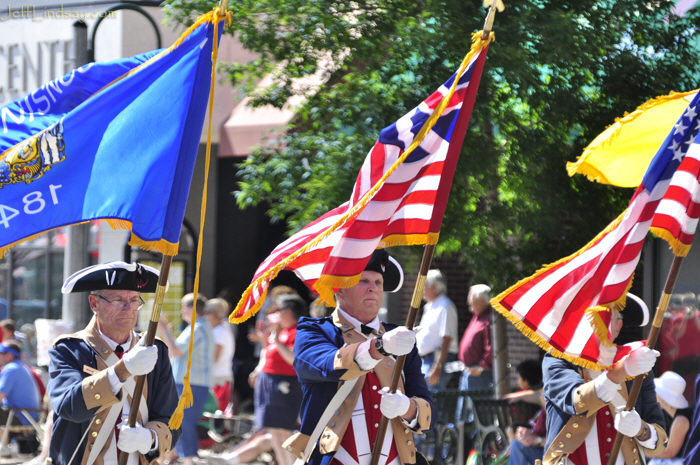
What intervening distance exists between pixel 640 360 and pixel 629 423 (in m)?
0.35

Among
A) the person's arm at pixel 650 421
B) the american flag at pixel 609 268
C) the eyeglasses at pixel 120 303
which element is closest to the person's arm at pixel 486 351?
the person's arm at pixel 650 421

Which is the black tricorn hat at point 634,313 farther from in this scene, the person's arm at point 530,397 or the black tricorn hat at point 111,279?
the person's arm at point 530,397

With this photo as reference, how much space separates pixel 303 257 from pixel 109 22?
12.5 m

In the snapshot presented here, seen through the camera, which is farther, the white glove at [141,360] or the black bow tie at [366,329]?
the black bow tie at [366,329]

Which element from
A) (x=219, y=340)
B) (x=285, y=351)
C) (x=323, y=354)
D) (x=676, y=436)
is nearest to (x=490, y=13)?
(x=323, y=354)

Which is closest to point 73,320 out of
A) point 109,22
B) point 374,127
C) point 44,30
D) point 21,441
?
point 21,441

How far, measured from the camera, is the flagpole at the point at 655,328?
5.01 meters

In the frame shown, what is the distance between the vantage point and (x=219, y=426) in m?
13.1

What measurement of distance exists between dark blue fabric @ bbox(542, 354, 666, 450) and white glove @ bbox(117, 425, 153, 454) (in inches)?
76.6

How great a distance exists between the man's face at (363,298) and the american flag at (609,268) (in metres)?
0.60

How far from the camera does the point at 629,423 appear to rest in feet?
16.7

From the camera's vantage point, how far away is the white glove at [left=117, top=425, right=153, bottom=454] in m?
4.84

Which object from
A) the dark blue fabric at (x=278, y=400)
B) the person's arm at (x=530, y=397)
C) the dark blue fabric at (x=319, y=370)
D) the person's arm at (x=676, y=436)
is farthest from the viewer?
the dark blue fabric at (x=278, y=400)

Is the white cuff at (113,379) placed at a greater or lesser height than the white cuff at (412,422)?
greater
